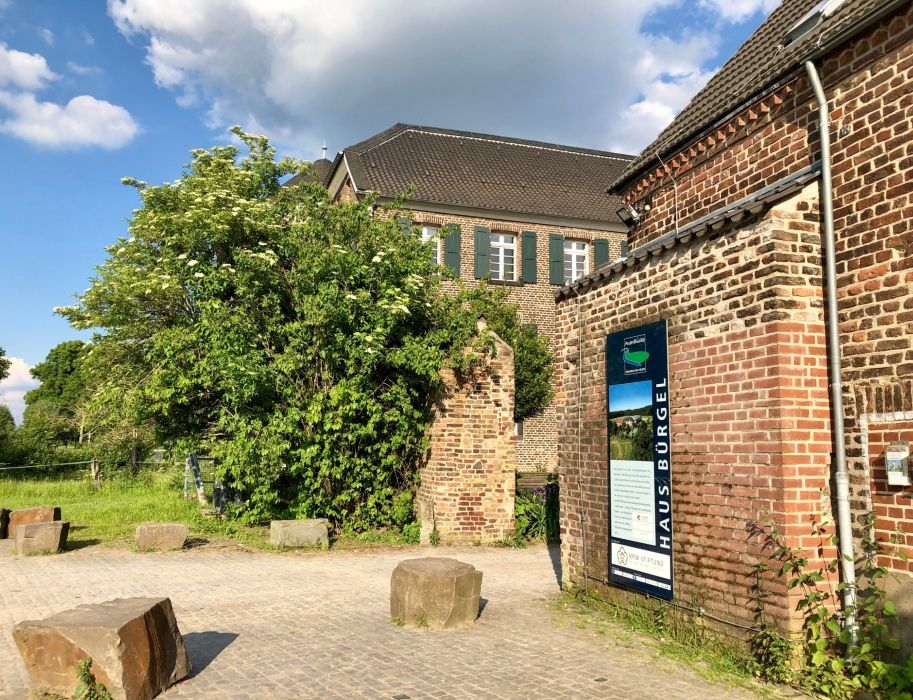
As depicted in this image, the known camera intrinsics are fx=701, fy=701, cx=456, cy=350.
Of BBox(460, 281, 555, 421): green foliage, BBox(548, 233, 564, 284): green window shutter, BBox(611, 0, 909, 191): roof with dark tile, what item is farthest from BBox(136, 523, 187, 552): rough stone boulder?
BBox(548, 233, 564, 284): green window shutter

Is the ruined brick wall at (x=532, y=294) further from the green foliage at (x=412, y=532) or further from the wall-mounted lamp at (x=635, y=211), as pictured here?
the wall-mounted lamp at (x=635, y=211)

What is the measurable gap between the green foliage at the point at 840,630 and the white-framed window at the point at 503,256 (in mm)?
22901

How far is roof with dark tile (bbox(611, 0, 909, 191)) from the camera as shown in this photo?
5645 mm

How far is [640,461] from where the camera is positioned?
6.88 meters

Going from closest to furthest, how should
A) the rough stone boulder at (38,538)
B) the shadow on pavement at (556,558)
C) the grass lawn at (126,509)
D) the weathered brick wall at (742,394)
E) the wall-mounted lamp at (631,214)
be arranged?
the weathered brick wall at (742,394) → the wall-mounted lamp at (631,214) → the shadow on pavement at (556,558) → the rough stone boulder at (38,538) → the grass lawn at (126,509)

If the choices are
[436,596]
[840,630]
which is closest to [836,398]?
[840,630]

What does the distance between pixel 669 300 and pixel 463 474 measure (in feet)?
21.9

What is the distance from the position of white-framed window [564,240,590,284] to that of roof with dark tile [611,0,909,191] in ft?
61.8

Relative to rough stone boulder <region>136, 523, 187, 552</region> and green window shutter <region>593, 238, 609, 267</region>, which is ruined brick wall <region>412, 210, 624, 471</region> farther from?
rough stone boulder <region>136, 523, 187, 552</region>

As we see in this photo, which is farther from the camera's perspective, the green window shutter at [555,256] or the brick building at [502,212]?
the green window shutter at [555,256]

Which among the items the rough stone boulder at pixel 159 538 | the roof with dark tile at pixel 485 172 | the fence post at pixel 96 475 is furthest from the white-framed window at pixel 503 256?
the rough stone boulder at pixel 159 538

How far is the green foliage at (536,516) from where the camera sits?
12961mm

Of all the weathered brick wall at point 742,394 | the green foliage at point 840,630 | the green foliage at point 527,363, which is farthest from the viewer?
the green foliage at point 527,363

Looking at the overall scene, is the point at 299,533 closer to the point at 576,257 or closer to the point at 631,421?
the point at 631,421
